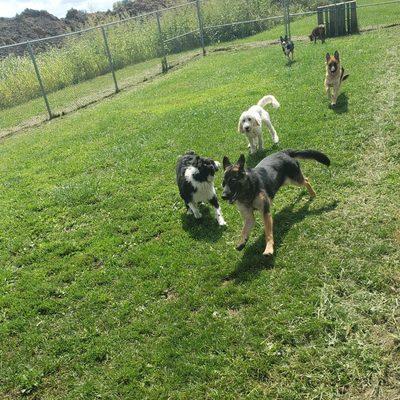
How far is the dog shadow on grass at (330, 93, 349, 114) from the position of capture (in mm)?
8738

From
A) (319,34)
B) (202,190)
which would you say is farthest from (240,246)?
(319,34)

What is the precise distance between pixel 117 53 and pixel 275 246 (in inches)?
799

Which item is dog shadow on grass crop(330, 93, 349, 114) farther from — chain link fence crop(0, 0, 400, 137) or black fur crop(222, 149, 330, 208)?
chain link fence crop(0, 0, 400, 137)

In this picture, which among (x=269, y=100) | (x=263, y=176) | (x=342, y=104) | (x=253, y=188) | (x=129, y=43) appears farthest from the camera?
(x=129, y=43)

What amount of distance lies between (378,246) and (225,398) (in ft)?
7.73

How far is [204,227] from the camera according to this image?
5672mm

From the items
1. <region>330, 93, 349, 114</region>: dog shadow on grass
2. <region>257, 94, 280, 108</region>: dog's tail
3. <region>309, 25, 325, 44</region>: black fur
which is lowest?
<region>330, 93, 349, 114</region>: dog shadow on grass

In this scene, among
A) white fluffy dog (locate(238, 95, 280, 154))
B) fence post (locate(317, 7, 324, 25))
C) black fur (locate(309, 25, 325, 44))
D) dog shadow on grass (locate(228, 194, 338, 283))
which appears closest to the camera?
dog shadow on grass (locate(228, 194, 338, 283))

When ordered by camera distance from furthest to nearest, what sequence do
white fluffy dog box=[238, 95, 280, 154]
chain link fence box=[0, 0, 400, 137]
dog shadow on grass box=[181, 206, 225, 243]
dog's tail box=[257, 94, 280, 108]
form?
chain link fence box=[0, 0, 400, 137] < dog's tail box=[257, 94, 280, 108] < white fluffy dog box=[238, 95, 280, 154] < dog shadow on grass box=[181, 206, 225, 243]

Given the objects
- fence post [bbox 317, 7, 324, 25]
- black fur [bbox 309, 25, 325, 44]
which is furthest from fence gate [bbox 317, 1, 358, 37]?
black fur [bbox 309, 25, 325, 44]

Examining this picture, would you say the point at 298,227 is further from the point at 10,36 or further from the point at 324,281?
the point at 10,36

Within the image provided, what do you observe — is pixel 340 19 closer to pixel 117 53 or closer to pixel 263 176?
pixel 117 53

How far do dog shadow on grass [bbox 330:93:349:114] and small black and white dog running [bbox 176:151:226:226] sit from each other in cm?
430

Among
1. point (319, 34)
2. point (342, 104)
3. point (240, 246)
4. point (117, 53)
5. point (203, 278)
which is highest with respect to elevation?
point (117, 53)
